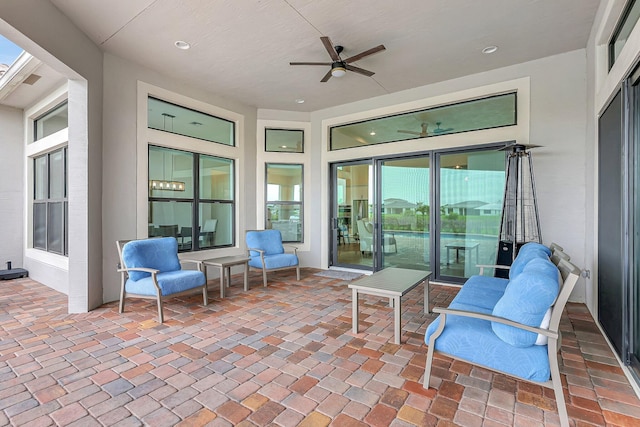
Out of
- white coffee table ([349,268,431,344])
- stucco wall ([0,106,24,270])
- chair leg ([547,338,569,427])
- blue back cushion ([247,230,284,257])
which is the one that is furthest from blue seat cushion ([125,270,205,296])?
stucco wall ([0,106,24,270])

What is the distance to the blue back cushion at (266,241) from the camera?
17.7 feet

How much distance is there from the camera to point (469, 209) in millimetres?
4832

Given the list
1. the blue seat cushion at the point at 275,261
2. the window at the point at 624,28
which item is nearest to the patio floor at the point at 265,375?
the blue seat cushion at the point at 275,261

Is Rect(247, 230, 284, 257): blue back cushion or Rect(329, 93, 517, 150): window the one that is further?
Rect(247, 230, 284, 257): blue back cushion

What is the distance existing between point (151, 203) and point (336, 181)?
3.29 m

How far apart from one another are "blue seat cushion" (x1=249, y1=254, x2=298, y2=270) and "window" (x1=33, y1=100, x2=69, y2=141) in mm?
3392

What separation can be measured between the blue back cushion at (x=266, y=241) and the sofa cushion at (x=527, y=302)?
4.02m

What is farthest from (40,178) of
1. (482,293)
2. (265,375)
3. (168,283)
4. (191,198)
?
(482,293)

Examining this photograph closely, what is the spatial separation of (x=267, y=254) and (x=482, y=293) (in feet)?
11.8

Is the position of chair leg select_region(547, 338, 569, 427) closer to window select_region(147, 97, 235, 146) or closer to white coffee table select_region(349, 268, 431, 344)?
white coffee table select_region(349, 268, 431, 344)

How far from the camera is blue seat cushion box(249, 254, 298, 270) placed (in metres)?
5.02

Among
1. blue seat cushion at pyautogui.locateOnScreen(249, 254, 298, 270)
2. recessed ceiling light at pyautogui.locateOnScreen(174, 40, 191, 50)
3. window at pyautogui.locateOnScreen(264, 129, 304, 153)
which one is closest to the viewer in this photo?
recessed ceiling light at pyautogui.locateOnScreen(174, 40, 191, 50)

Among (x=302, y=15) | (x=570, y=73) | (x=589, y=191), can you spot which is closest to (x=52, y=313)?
(x=302, y=15)

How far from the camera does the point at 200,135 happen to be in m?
A: 5.29
